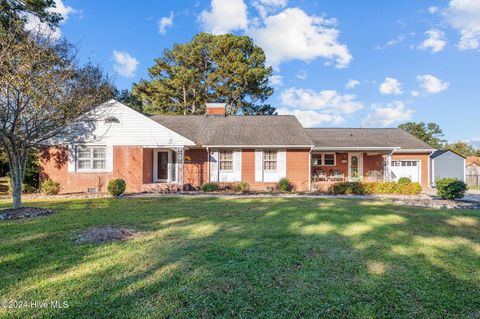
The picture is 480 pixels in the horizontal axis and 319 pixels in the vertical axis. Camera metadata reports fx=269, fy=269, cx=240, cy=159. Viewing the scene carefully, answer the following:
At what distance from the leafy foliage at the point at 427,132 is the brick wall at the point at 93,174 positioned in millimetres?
39532

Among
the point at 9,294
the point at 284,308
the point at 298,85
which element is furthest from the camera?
the point at 298,85

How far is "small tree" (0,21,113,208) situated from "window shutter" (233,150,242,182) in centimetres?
897

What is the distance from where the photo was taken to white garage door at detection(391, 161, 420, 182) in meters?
20.5

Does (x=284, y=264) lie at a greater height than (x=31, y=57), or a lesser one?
lesser

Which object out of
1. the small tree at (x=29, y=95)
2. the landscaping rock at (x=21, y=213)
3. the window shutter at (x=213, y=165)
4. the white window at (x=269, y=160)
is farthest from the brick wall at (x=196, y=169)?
the landscaping rock at (x=21, y=213)

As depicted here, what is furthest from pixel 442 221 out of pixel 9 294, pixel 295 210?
pixel 9 294

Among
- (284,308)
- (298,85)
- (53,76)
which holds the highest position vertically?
(298,85)

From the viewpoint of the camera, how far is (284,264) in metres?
4.38

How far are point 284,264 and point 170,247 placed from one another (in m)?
2.23

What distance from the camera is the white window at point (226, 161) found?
17.1 m

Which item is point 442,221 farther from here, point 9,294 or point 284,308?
point 9,294

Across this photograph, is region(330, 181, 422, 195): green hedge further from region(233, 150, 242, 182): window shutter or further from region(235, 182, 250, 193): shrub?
region(233, 150, 242, 182): window shutter

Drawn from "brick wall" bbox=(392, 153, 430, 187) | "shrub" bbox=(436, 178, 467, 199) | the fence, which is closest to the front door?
"shrub" bbox=(436, 178, 467, 199)

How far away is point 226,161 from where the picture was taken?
17188 mm
